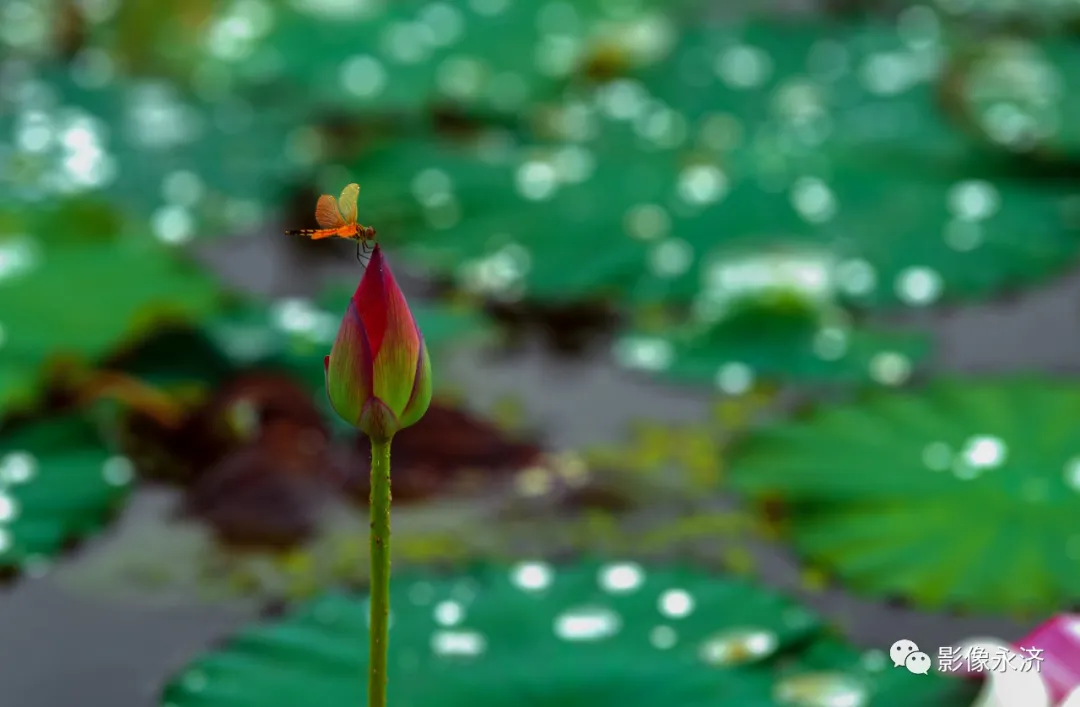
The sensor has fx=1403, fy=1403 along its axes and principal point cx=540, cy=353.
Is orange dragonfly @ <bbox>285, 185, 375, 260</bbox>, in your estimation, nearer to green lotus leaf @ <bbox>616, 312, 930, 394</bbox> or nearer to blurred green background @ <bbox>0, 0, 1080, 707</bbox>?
blurred green background @ <bbox>0, 0, 1080, 707</bbox>

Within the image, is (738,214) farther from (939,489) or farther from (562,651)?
(562,651)

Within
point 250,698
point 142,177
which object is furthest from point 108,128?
point 250,698

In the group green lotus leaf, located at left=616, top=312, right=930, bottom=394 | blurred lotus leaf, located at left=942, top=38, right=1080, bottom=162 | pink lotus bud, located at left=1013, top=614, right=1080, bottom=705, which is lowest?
pink lotus bud, located at left=1013, top=614, right=1080, bottom=705

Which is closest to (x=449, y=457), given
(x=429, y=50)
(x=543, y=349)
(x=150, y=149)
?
(x=543, y=349)

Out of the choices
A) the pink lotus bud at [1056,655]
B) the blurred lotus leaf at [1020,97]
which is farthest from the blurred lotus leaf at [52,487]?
the blurred lotus leaf at [1020,97]

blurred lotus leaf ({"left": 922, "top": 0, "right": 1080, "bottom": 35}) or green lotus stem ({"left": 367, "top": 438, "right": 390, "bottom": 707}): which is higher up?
blurred lotus leaf ({"left": 922, "top": 0, "right": 1080, "bottom": 35})

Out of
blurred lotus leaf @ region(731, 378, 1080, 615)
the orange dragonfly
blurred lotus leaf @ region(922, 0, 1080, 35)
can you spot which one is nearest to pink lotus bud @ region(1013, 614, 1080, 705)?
blurred lotus leaf @ region(731, 378, 1080, 615)
